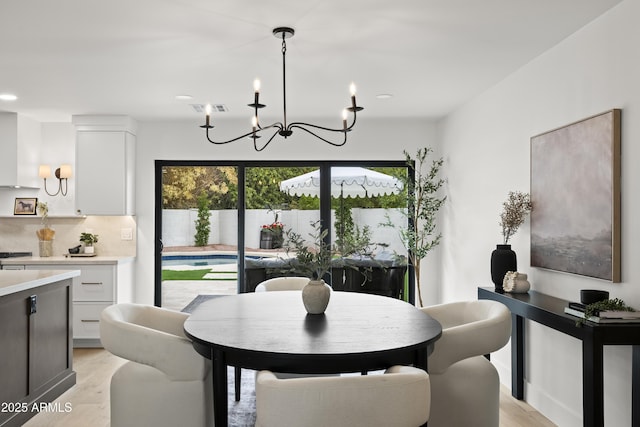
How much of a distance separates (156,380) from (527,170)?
2.91m

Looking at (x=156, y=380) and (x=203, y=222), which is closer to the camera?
(x=156, y=380)

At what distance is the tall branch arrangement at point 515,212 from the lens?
3727mm

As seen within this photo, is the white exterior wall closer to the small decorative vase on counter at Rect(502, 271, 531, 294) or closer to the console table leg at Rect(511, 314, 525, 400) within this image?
the console table leg at Rect(511, 314, 525, 400)

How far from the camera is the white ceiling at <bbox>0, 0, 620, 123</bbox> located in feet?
9.32

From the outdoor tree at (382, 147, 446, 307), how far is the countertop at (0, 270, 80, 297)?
3.30 meters

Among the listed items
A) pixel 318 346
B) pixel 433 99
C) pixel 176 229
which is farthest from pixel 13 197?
pixel 318 346

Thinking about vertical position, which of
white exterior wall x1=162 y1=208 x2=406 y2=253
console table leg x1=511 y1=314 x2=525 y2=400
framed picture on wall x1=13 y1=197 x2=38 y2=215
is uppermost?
framed picture on wall x1=13 y1=197 x2=38 y2=215

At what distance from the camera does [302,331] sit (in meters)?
2.36

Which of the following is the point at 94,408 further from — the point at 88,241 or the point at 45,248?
the point at 45,248

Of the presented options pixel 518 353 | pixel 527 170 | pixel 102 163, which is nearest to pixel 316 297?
pixel 518 353

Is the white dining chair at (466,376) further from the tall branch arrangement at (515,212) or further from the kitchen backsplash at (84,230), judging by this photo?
the kitchen backsplash at (84,230)

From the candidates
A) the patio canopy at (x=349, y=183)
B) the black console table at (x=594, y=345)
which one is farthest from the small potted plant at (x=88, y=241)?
the black console table at (x=594, y=345)

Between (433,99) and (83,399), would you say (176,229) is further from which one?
(433,99)

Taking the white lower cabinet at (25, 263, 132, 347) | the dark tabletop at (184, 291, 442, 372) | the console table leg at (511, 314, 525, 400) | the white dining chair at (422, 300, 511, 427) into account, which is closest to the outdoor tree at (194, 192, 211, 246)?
the white lower cabinet at (25, 263, 132, 347)
